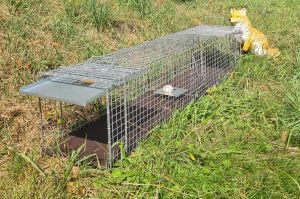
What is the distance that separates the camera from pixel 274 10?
9.87 m

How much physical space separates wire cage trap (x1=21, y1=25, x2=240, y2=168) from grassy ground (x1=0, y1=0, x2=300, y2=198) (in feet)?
0.61

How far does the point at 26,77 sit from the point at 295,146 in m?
3.08

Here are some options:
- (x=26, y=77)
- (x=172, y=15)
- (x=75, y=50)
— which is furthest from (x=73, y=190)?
(x=172, y=15)

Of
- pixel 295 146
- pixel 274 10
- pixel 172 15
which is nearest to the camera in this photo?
pixel 295 146

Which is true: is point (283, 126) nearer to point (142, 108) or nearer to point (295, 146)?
point (295, 146)

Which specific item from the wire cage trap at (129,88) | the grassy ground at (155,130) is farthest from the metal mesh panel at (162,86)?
the grassy ground at (155,130)

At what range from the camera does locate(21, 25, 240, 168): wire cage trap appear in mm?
3361

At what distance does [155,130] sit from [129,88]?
0.50 m

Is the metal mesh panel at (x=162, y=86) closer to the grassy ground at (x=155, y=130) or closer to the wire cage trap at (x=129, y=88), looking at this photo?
the wire cage trap at (x=129, y=88)

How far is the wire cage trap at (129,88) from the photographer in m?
3.36

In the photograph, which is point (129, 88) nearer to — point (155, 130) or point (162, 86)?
point (155, 130)

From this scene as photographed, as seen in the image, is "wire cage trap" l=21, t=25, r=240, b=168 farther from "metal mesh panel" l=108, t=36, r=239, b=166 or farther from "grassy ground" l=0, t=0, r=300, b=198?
"grassy ground" l=0, t=0, r=300, b=198

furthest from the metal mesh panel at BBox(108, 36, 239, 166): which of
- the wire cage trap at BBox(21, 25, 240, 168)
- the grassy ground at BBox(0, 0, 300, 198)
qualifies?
the grassy ground at BBox(0, 0, 300, 198)

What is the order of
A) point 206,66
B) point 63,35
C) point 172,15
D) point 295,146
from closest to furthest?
point 295,146
point 206,66
point 63,35
point 172,15
